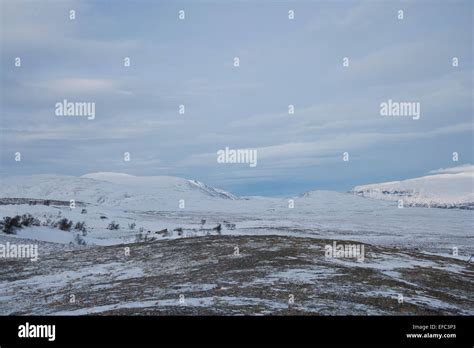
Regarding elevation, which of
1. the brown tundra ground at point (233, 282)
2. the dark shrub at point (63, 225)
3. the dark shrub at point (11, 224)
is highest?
the dark shrub at point (11, 224)

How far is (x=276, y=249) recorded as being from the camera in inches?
882

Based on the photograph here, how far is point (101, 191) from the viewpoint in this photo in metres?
126

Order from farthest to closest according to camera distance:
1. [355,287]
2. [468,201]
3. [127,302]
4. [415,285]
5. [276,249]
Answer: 1. [468,201]
2. [276,249]
3. [415,285]
4. [355,287]
5. [127,302]

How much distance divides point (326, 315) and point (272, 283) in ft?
11.7

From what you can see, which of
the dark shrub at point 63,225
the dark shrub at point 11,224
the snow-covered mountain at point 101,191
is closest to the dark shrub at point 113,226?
the dark shrub at point 63,225

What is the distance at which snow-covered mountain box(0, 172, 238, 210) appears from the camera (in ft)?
353

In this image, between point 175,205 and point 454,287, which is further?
point 175,205

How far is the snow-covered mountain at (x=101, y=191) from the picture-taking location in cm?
10762
